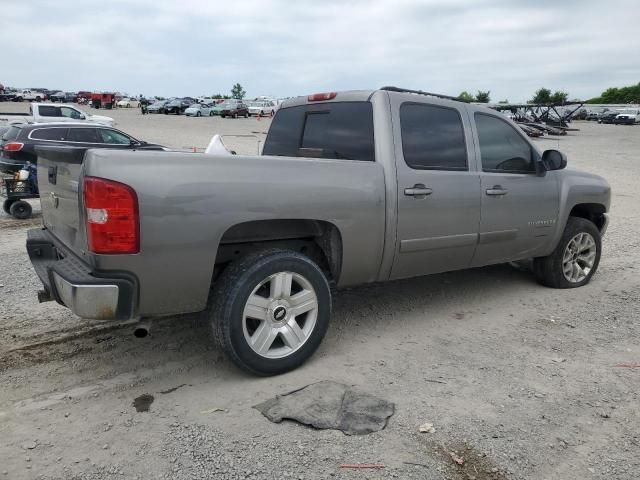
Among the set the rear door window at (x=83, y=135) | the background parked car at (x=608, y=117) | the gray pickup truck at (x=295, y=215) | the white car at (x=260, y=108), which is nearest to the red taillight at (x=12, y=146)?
the rear door window at (x=83, y=135)

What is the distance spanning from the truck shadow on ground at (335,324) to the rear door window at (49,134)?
33.5 feet

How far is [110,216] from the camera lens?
2832mm

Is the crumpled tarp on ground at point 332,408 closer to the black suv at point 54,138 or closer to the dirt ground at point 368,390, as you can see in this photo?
the dirt ground at point 368,390

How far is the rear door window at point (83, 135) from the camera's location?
1345 cm

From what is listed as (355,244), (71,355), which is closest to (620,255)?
(355,244)

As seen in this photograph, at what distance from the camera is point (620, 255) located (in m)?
7.00

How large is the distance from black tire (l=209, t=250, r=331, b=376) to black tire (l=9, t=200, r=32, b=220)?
298 inches

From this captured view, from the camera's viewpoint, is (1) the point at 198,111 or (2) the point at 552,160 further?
(1) the point at 198,111

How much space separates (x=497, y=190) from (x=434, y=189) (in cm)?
78

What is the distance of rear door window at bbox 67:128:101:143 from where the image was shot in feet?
44.1

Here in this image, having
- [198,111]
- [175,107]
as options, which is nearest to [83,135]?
[198,111]

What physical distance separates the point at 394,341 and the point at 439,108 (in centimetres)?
190

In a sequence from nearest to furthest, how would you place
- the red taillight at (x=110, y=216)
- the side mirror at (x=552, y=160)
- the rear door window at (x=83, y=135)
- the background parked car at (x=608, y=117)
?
1. the red taillight at (x=110, y=216)
2. the side mirror at (x=552, y=160)
3. the rear door window at (x=83, y=135)
4. the background parked car at (x=608, y=117)

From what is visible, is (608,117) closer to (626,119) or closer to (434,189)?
(626,119)
